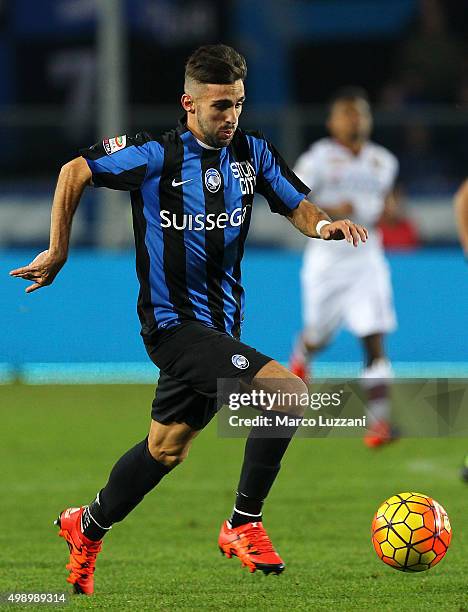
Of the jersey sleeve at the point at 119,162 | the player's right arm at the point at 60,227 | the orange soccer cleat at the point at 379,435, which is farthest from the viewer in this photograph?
the orange soccer cleat at the point at 379,435

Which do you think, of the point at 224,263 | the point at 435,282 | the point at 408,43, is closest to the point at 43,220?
the point at 435,282

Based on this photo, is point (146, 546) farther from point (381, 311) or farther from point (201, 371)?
point (381, 311)

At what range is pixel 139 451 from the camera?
5.89 m

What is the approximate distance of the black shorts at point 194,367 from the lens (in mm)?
5672

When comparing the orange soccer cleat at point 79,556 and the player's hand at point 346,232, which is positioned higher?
the player's hand at point 346,232

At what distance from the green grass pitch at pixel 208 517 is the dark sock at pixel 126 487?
276mm

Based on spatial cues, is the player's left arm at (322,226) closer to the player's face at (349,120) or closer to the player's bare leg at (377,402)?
the player's bare leg at (377,402)

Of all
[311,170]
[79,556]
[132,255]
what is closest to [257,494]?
[79,556]

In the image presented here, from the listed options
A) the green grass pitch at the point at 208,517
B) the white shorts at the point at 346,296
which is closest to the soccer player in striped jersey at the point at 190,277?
the green grass pitch at the point at 208,517

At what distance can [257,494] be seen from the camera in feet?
19.5

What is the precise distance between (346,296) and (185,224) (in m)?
5.19

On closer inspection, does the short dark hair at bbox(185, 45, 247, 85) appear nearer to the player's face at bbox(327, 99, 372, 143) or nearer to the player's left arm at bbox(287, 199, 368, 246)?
the player's left arm at bbox(287, 199, 368, 246)

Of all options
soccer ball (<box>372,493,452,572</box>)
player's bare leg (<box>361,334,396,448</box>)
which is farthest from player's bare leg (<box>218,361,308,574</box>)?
player's bare leg (<box>361,334,396,448</box>)

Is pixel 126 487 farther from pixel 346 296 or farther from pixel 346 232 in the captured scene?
pixel 346 296
